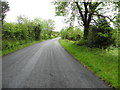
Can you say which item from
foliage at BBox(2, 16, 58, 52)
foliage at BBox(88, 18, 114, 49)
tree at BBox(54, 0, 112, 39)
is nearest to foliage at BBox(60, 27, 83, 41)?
tree at BBox(54, 0, 112, 39)

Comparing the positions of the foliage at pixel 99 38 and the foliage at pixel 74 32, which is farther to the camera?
the foliage at pixel 74 32

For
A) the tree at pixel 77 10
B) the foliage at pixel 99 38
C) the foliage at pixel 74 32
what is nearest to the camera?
the foliage at pixel 99 38

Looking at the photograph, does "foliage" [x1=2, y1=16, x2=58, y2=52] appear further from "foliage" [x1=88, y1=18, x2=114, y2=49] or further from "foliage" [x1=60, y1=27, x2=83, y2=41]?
"foliage" [x1=88, y1=18, x2=114, y2=49]

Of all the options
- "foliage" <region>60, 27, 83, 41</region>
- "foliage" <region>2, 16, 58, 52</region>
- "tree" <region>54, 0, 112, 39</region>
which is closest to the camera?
"foliage" <region>2, 16, 58, 52</region>

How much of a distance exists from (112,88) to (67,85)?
1.55 meters

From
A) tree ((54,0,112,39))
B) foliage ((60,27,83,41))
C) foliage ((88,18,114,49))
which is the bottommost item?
foliage ((88,18,114,49))

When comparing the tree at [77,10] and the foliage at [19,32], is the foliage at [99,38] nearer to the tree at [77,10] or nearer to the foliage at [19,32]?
the tree at [77,10]

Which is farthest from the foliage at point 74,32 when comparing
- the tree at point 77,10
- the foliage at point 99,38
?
the foliage at point 99,38

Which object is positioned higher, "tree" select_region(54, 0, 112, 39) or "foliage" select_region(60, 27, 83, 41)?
"tree" select_region(54, 0, 112, 39)

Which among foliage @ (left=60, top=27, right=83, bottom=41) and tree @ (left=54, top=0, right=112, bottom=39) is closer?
tree @ (left=54, top=0, right=112, bottom=39)

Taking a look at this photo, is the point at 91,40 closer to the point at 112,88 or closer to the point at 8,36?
the point at 112,88

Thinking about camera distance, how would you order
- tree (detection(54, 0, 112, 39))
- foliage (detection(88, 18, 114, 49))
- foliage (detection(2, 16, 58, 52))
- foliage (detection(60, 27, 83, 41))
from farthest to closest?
foliage (detection(60, 27, 83, 41)) < tree (detection(54, 0, 112, 39)) < foliage (detection(2, 16, 58, 52)) < foliage (detection(88, 18, 114, 49))

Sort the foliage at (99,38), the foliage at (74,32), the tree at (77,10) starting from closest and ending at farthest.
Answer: the foliage at (99,38) → the tree at (77,10) → the foliage at (74,32)

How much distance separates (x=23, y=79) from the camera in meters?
3.13
